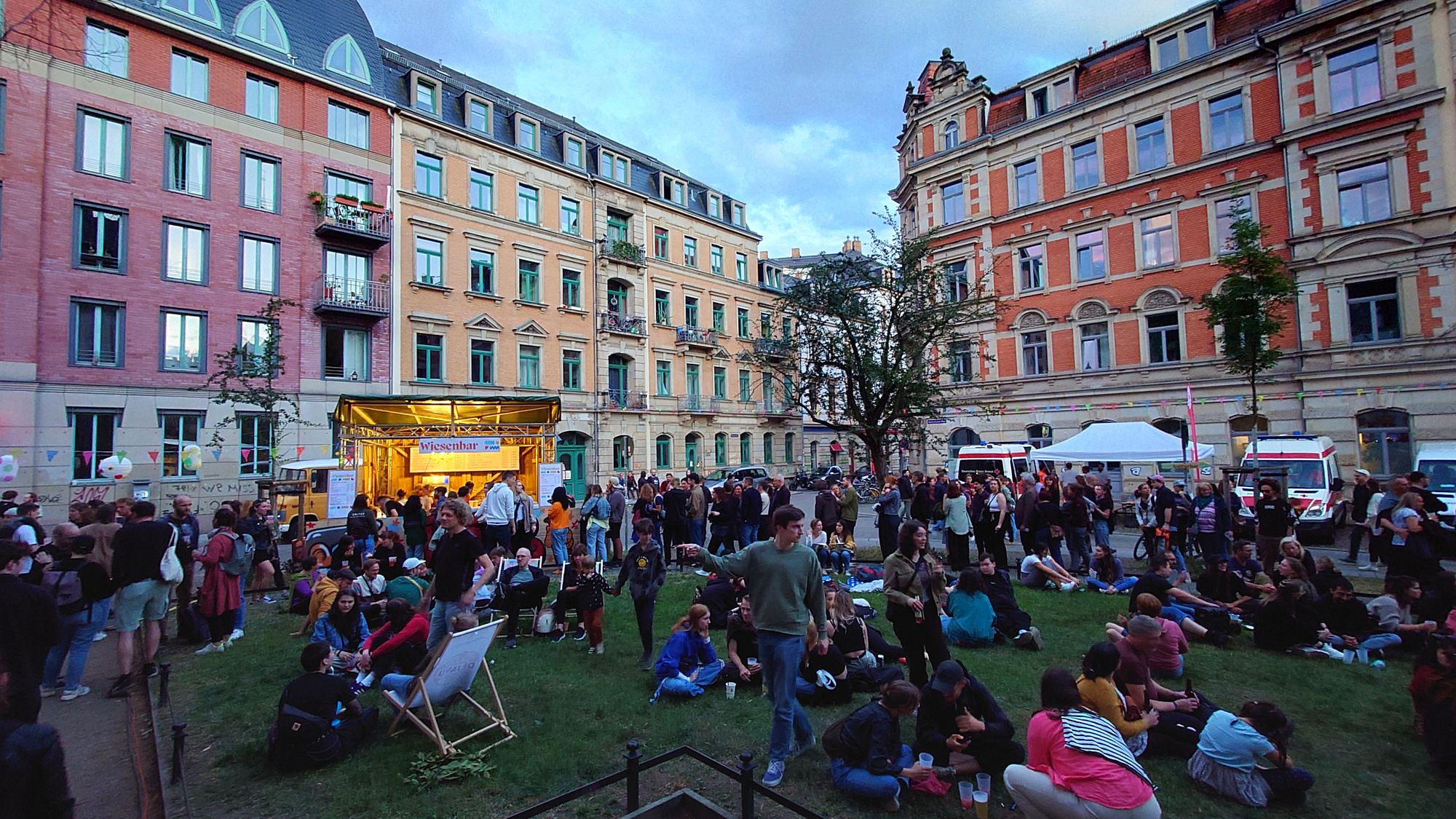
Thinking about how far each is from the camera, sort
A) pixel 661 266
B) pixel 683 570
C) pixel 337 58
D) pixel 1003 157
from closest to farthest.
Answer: pixel 683 570 < pixel 337 58 < pixel 1003 157 < pixel 661 266

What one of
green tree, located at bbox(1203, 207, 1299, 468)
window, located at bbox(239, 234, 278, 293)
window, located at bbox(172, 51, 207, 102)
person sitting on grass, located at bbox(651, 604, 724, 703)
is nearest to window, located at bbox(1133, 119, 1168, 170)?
green tree, located at bbox(1203, 207, 1299, 468)

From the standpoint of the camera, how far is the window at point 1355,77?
70.2 feet

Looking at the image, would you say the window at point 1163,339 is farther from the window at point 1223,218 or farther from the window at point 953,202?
the window at point 953,202

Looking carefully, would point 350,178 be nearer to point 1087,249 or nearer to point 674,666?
point 674,666

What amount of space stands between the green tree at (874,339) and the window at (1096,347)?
10.6 m

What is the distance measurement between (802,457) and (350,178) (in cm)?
3085

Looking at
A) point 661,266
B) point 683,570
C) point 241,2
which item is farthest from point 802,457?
point 241,2

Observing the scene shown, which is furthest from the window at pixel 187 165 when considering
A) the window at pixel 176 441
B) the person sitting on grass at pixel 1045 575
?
the person sitting on grass at pixel 1045 575

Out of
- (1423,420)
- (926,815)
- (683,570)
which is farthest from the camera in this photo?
(1423,420)

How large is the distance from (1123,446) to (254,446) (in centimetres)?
2622

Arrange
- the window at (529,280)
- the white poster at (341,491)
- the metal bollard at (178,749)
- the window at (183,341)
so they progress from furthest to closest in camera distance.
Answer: the window at (529,280) < the window at (183,341) < the white poster at (341,491) < the metal bollard at (178,749)

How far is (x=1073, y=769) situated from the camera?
3.76 metres

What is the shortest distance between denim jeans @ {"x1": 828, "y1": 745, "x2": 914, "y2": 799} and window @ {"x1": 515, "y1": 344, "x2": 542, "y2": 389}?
27.3 metres

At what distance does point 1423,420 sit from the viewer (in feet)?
65.7
